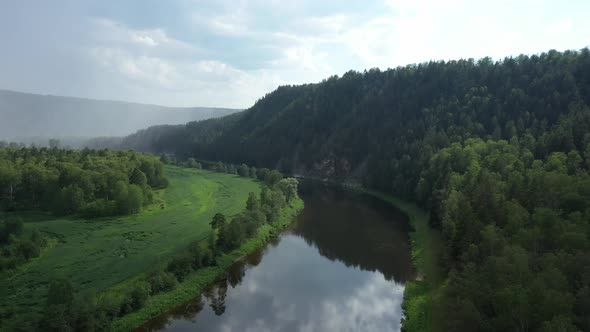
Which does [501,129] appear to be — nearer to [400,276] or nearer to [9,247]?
[400,276]

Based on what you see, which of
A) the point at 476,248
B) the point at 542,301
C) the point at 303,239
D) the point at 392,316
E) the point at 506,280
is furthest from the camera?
the point at 303,239

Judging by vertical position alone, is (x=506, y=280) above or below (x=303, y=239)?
above

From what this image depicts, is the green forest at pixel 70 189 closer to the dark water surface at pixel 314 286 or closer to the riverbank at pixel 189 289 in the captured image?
the riverbank at pixel 189 289

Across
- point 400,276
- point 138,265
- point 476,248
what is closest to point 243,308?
point 138,265

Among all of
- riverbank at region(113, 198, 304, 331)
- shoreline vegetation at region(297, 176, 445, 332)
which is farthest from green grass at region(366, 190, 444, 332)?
riverbank at region(113, 198, 304, 331)

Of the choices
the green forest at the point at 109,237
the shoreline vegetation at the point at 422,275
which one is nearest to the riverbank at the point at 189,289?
the green forest at the point at 109,237

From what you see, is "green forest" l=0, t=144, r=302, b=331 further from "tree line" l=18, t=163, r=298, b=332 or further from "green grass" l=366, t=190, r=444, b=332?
"green grass" l=366, t=190, r=444, b=332
